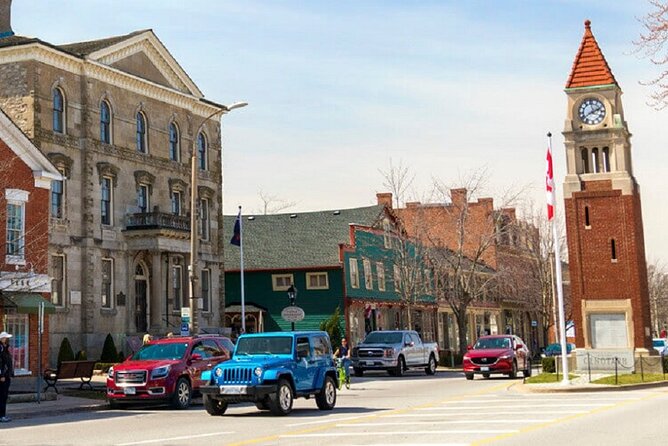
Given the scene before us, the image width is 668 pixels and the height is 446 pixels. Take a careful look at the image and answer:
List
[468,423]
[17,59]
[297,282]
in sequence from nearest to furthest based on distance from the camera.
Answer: [468,423] → [17,59] → [297,282]

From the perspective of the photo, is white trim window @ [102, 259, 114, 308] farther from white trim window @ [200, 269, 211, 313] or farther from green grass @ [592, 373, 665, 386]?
green grass @ [592, 373, 665, 386]

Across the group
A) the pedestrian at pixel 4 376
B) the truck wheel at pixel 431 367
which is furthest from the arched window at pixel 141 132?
the pedestrian at pixel 4 376

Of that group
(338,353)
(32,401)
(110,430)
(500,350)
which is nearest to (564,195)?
(500,350)

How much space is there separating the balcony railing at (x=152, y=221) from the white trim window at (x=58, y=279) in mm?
4194

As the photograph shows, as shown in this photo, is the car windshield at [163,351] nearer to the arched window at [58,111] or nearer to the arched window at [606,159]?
the arched window at [58,111]

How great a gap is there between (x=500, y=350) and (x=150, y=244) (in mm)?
17030

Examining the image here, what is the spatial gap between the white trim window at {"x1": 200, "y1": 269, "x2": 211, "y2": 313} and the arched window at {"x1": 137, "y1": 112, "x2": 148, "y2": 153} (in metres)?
7.93

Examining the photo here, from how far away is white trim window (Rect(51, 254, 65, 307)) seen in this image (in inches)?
1596

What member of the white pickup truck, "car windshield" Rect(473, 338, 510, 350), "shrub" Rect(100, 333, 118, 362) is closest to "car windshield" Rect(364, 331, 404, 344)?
the white pickup truck

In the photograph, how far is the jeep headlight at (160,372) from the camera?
2362cm

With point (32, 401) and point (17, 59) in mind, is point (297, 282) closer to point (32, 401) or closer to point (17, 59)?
point (17, 59)

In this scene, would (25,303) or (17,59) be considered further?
(17,59)

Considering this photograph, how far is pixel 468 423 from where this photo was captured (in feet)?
56.7

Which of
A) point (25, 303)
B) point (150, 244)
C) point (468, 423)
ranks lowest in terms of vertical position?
point (468, 423)
